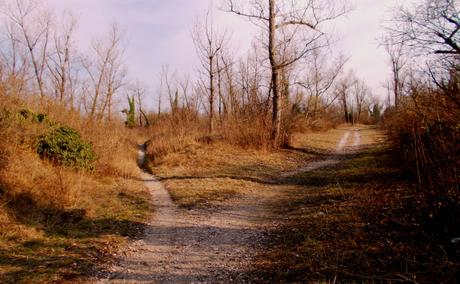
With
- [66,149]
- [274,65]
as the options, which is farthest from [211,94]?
[66,149]

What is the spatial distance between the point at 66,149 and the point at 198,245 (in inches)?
296

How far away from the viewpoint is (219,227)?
Result: 7.34 m

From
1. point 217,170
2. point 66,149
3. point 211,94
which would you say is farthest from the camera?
point 211,94

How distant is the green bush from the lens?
1130cm

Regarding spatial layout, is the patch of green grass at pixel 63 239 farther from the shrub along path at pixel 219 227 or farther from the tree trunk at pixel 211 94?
the tree trunk at pixel 211 94

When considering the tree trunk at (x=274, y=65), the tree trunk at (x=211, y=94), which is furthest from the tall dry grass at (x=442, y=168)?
the tree trunk at (x=211, y=94)

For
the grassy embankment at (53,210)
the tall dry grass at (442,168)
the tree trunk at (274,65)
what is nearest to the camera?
the tall dry grass at (442,168)

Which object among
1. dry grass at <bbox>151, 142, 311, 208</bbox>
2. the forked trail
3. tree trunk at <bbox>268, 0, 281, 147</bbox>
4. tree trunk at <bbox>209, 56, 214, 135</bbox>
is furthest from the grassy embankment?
tree trunk at <bbox>209, 56, 214, 135</bbox>

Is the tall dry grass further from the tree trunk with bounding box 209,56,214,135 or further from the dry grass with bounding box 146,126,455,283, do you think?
the tree trunk with bounding box 209,56,214,135

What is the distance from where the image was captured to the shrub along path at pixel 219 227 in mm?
5246

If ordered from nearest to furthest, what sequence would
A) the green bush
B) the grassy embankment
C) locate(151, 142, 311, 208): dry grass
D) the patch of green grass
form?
the patch of green grass
the grassy embankment
locate(151, 142, 311, 208): dry grass
the green bush

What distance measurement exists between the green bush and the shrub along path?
2.43m

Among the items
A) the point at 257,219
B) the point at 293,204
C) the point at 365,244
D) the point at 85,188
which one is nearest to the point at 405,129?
the point at 293,204

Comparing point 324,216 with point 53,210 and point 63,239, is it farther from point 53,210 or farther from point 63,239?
point 53,210
